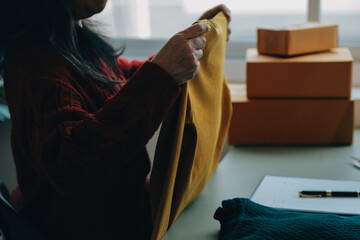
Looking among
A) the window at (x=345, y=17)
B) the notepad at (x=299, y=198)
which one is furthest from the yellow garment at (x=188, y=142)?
the window at (x=345, y=17)

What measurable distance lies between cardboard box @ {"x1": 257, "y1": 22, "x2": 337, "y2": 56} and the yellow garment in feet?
1.13

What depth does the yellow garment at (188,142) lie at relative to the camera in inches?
32.9

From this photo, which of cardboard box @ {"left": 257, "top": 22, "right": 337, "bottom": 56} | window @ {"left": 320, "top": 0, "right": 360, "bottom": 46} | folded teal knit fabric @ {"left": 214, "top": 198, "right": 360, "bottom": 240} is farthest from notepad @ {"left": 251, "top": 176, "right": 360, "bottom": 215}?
→ window @ {"left": 320, "top": 0, "right": 360, "bottom": 46}

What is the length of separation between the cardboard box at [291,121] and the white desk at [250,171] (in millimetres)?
30

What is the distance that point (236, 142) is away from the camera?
1368 mm

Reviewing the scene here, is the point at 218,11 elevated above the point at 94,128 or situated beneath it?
elevated above

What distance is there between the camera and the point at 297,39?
1.31 metres

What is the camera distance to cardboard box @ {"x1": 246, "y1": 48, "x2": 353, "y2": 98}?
49.7 inches

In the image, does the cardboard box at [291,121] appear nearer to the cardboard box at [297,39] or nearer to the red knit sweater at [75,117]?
the cardboard box at [297,39]

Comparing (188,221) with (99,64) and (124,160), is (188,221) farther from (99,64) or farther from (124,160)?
(99,64)

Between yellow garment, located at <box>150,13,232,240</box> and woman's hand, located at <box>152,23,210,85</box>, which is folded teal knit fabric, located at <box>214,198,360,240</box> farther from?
woman's hand, located at <box>152,23,210,85</box>

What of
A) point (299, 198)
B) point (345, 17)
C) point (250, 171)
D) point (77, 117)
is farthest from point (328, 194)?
point (345, 17)

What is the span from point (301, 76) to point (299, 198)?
46cm

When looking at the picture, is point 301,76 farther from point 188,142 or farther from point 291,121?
point 188,142
